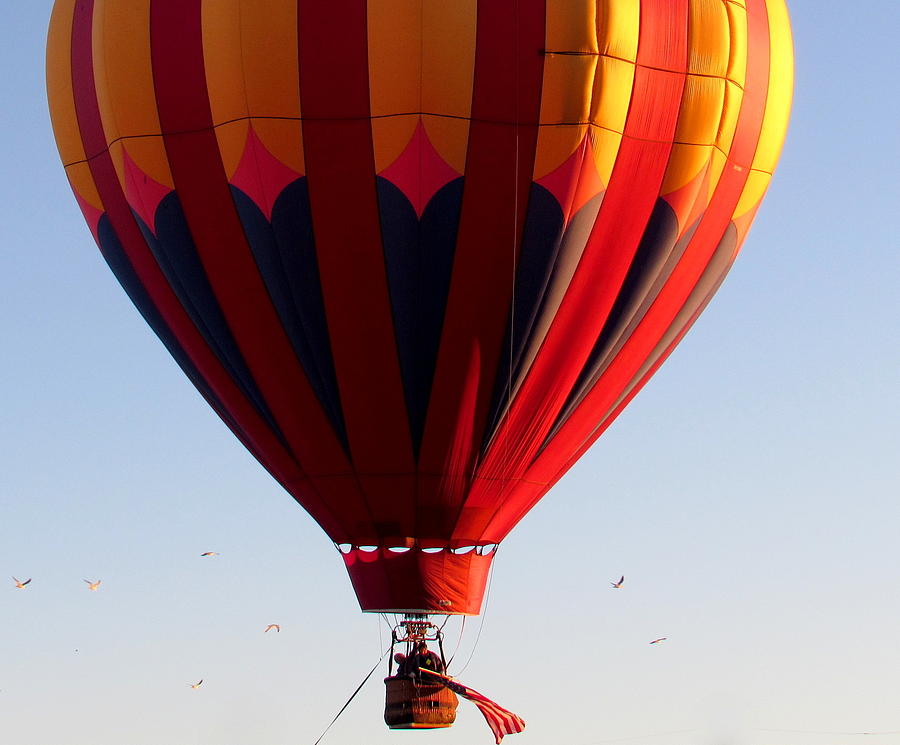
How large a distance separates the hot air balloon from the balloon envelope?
0.8 inches

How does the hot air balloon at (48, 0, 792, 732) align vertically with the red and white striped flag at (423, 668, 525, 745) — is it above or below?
above

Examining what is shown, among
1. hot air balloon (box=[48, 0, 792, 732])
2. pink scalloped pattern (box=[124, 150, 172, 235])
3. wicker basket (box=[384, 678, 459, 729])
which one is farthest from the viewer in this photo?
wicker basket (box=[384, 678, 459, 729])

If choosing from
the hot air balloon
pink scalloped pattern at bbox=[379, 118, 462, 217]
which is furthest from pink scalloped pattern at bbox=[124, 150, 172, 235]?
pink scalloped pattern at bbox=[379, 118, 462, 217]

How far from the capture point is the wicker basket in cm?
1731

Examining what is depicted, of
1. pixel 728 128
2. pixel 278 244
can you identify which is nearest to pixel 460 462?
pixel 278 244

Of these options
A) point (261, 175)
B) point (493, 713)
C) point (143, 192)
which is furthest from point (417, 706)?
point (143, 192)

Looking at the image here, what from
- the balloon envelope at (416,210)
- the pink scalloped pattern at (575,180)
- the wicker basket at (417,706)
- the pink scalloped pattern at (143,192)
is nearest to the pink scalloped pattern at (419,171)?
the balloon envelope at (416,210)

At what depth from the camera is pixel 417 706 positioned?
1733 centimetres

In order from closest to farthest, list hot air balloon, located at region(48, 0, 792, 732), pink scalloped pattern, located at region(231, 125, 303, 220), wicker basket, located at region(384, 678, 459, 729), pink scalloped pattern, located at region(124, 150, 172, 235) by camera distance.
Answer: hot air balloon, located at region(48, 0, 792, 732) → pink scalloped pattern, located at region(231, 125, 303, 220) → pink scalloped pattern, located at region(124, 150, 172, 235) → wicker basket, located at region(384, 678, 459, 729)

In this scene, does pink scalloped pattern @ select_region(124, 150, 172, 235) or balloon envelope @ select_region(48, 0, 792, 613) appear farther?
pink scalloped pattern @ select_region(124, 150, 172, 235)

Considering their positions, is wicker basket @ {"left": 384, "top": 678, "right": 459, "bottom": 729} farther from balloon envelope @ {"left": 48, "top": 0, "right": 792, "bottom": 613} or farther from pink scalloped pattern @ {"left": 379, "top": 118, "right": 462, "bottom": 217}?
pink scalloped pattern @ {"left": 379, "top": 118, "right": 462, "bottom": 217}

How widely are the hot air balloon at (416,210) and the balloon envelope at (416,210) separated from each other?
0.02 metres

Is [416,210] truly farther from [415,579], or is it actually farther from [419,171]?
[415,579]

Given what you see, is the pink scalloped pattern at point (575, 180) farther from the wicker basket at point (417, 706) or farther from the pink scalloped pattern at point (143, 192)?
the wicker basket at point (417, 706)
